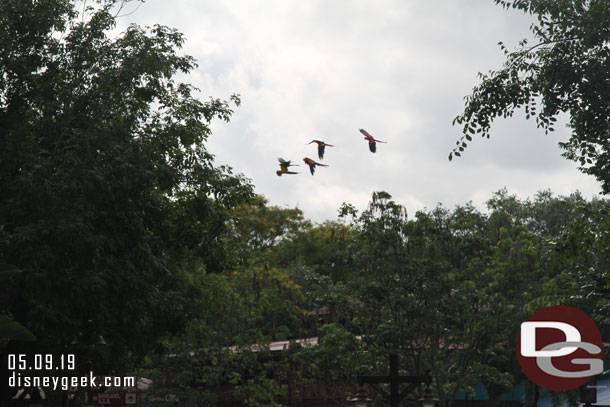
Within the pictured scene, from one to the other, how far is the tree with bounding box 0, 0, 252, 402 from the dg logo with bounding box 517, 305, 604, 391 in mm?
7620

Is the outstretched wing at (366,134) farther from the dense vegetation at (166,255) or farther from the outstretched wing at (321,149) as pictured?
the dense vegetation at (166,255)

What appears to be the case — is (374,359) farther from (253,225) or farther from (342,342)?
(253,225)

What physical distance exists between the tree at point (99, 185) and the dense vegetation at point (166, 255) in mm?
44

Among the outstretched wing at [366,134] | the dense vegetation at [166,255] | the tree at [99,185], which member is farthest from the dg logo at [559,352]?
the tree at [99,185]

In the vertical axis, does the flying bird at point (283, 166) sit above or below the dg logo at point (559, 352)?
above

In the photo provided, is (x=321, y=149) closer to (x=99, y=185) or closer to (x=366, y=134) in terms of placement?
(x=366, y=134)

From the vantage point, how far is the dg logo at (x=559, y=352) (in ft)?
36.4

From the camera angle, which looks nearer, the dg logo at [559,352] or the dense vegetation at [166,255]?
the dg logo at [559,352]

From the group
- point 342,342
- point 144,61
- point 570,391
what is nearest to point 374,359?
point 342,342

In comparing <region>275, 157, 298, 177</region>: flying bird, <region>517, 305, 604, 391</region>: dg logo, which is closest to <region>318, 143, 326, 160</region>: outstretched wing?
<region>275, 157, 298, 177</region>: flying bird

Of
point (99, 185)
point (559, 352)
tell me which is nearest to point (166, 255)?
point (99, 185)

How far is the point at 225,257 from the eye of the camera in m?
19.9

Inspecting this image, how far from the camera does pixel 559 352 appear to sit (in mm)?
10953

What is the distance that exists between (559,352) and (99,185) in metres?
8.62
